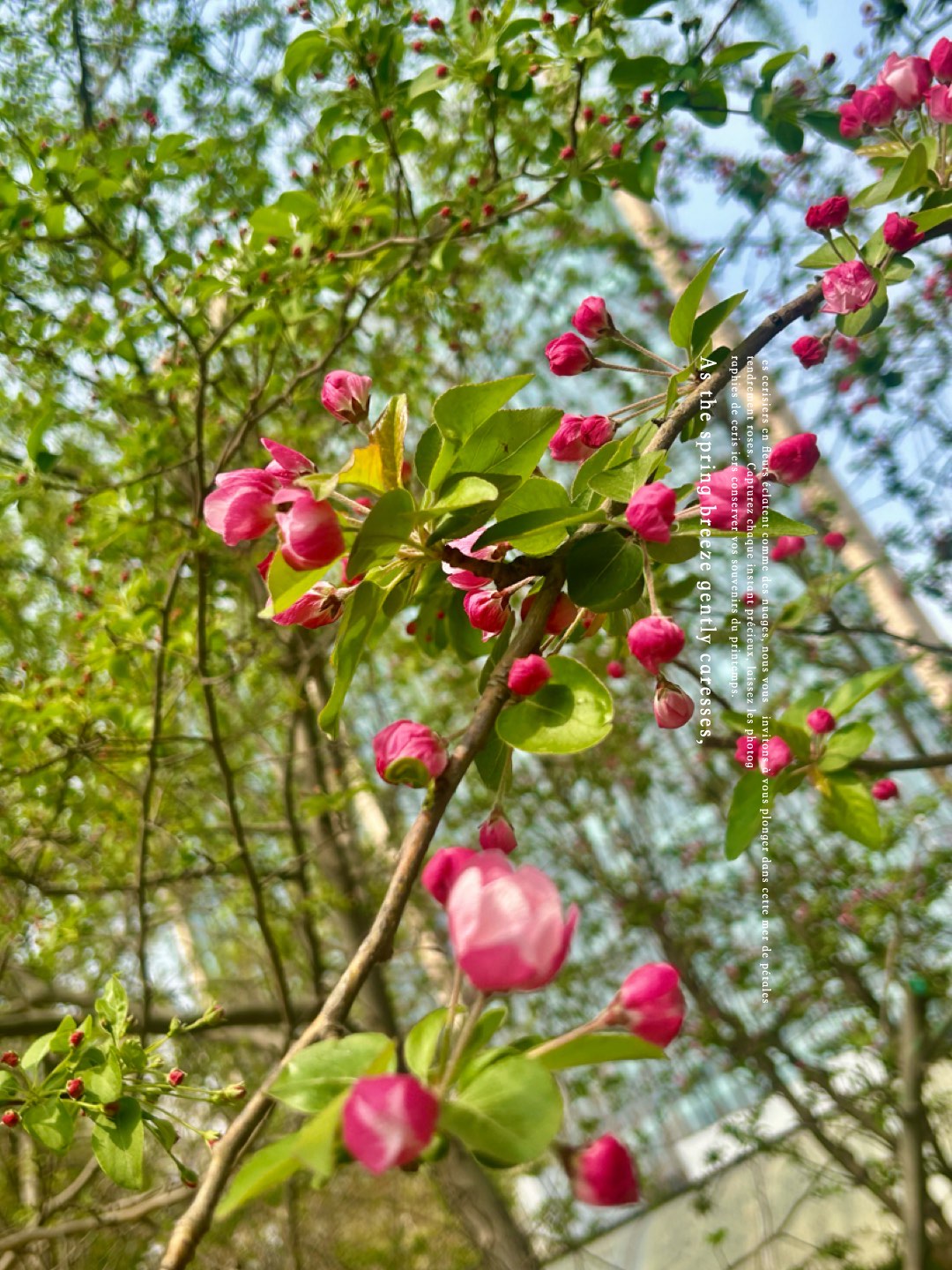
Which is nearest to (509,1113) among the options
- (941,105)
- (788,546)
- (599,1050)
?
(599,1050)

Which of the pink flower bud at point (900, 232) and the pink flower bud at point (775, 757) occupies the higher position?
the pink flower bud at point (900, 232)

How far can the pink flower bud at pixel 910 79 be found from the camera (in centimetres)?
105

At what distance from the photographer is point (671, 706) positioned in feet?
2.44

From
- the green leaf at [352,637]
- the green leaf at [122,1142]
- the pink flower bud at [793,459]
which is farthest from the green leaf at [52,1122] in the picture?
the pink flower bud at [793,459]

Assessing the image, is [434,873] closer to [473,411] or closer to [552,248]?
[473,411]

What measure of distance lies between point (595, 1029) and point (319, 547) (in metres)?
0.33

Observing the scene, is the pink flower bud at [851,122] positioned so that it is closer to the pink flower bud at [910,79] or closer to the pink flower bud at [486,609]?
the pink flower bud at [910,79]

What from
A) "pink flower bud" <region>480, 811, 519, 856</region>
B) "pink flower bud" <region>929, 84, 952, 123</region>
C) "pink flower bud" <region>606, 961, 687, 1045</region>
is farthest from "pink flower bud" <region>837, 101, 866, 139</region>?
"pink flower bud" <region>606, 961, 687, 1045</region>

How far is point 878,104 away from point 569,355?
1.77 feet

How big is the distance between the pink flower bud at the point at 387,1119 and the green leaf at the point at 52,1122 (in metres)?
0.65

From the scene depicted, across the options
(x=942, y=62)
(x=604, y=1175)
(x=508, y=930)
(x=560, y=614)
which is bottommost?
(x=604, y=1175)

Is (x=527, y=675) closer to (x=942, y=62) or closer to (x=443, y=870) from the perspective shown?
(x=443, y=870)

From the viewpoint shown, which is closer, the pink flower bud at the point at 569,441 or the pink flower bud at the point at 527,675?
the pink flower bud at the point at 527,675

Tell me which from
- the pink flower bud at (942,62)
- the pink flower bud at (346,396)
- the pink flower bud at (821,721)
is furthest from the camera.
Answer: the pink flower bud at (821,721)
